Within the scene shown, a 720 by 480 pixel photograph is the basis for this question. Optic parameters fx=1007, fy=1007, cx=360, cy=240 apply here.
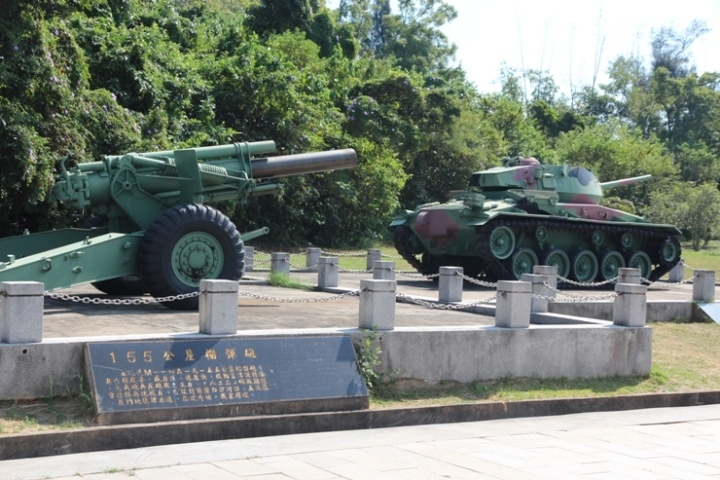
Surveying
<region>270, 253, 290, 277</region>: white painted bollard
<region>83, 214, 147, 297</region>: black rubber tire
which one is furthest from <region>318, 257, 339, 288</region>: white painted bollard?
<region>83, 214, 147, 297</region>: black rubber tire

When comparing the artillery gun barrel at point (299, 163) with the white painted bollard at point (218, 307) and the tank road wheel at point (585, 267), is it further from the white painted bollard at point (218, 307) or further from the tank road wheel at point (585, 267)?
the tank road wheel at point (585, 267)

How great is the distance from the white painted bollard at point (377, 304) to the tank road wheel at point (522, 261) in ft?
32.8

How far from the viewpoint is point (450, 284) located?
559 inches

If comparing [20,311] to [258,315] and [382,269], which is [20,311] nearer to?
[258,315]

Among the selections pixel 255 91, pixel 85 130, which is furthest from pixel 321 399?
pixel 255 91

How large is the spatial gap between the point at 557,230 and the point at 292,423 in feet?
42.7

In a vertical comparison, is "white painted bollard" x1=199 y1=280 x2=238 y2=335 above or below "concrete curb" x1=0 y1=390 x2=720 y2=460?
above

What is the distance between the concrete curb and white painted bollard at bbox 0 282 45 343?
0.94 m

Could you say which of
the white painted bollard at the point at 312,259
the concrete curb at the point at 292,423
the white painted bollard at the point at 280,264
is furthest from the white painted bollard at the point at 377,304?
the white painted bollard at the point at 312,259

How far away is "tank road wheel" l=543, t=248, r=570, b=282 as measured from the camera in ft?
65.9

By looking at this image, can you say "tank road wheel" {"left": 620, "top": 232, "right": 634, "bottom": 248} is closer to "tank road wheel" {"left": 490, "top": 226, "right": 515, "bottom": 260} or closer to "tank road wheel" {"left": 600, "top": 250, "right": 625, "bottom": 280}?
"tank road wheel" {"left": 600, "top": 250, "right": 625, "bottom": 280}

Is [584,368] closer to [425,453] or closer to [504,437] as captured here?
[504,437]

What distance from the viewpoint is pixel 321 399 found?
8.90 m

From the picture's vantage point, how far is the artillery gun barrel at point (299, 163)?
1409 centimetres
